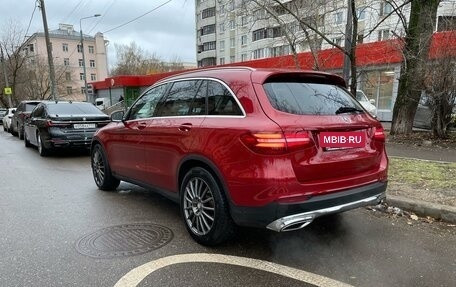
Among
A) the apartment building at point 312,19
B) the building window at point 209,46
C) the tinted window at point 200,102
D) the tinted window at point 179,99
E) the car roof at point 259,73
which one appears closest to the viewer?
the car roof at point 259,73

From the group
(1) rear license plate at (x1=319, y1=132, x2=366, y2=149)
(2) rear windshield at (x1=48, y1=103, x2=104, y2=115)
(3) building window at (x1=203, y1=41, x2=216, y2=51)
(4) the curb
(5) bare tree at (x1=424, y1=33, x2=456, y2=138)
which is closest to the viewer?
(1) rear license plate at (x1=319, y1=132, x2=366, y2=149)

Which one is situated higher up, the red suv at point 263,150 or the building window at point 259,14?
the building window at point 259,14

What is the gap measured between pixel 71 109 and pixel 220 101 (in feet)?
26.0

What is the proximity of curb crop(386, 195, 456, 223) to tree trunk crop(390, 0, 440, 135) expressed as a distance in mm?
6173

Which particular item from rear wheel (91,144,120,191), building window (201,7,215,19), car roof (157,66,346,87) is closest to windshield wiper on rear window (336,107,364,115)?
car roof (157,66,346,87)

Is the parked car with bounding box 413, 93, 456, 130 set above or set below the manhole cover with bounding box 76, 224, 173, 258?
above

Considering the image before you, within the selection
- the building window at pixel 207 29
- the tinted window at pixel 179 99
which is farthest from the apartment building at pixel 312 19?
the building window at pixel 207 29

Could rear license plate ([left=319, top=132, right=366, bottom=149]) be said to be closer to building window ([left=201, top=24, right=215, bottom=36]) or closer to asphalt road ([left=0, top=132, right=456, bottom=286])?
asphalt road ([left=0, top=132, right=456, bottom=286])

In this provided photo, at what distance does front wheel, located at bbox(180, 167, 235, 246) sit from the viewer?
353 centimetres

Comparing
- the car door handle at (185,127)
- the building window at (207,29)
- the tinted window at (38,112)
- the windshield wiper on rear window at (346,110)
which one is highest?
the building window at (207,29)

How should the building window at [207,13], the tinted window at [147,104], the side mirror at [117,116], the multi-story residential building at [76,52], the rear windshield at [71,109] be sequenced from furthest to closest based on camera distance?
the multi-story residential building at [76,52], the building window at [207,13], the rear windshield at [71,109], the side mirror at [117,116], the tinted window at [147,104]

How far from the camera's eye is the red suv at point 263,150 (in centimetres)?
312

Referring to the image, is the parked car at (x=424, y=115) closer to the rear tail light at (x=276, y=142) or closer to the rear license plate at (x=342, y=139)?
the rear license plate at (x=342, y=139)

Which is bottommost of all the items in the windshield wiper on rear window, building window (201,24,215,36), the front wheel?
the front wheel
